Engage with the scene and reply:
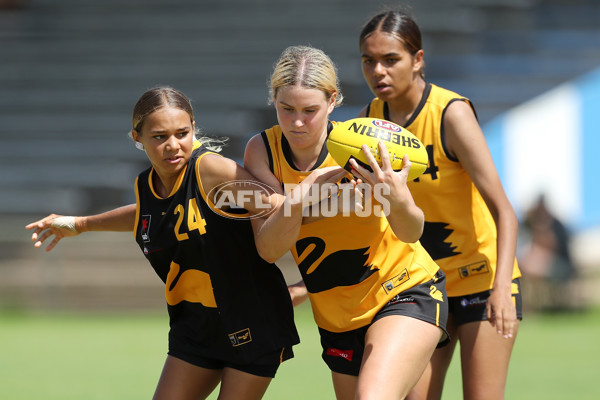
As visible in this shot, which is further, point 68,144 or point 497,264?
point 68,144

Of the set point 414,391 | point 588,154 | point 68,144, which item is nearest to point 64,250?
point 68,144

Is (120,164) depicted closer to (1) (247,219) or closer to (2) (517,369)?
(2) (517,369)

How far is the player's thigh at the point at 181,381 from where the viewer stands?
3.62m

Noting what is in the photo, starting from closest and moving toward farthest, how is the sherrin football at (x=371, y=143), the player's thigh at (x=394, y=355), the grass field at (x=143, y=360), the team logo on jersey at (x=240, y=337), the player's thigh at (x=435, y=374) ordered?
the player's thigh at (x=394, y=355)
the sherrin football at (x=371, y=143)
the team logo on jersey at (x=240, y=337)
the player's thigh at (x=435, y=374)
the grass field at (x=143, y=360)

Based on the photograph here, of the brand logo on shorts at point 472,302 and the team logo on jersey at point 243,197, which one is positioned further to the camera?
the brand logo on shorts at point 472,302

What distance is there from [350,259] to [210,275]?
59 cm

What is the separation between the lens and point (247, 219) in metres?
3.60

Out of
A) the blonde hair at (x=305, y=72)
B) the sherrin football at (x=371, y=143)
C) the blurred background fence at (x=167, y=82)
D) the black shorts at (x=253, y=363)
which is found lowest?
the black shorts at (x=253, y=363)

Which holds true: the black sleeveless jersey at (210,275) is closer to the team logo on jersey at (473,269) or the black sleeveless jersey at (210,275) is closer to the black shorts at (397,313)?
the black shorts at (397,313)

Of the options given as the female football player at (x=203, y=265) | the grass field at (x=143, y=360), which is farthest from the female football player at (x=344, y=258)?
the grass field at (x=143, y=360)

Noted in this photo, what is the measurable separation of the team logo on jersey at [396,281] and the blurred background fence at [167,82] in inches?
335

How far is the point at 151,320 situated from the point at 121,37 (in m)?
7.49

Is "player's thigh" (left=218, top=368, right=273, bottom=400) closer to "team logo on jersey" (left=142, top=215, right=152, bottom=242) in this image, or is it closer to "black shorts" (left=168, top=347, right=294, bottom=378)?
"black shorts" (left=168, top=347, right=294, bottom=378)

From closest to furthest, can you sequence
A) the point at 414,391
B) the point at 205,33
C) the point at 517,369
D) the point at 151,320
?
the point at 414,391
the point at 517,369
the point at 151,320
the point at 205,33
